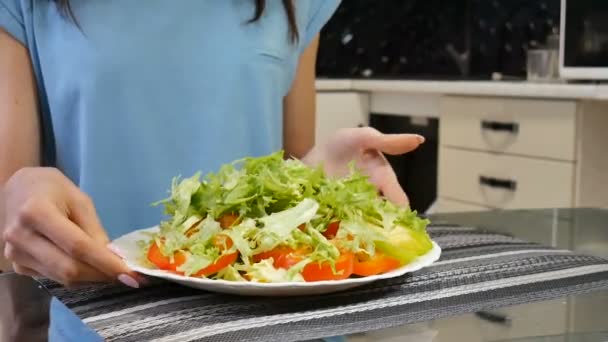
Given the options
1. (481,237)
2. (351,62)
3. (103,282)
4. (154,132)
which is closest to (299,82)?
(154,132)

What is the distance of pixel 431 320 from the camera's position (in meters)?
0.53

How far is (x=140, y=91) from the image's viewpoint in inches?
36.5

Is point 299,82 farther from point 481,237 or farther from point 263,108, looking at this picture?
point 481,237

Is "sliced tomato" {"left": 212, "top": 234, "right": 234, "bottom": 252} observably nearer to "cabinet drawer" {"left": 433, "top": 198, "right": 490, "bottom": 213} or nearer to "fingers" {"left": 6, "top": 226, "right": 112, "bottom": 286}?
"fingers" {"left": 6, "top": 226, "right": 112, "bottom": 286}

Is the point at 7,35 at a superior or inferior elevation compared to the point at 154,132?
superior

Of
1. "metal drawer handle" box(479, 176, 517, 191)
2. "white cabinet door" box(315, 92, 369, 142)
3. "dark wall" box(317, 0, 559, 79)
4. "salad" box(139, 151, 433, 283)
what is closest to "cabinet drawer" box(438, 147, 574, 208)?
"metal drawer handle" box(479, 176, 517, 191)

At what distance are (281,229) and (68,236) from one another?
153 millimetres

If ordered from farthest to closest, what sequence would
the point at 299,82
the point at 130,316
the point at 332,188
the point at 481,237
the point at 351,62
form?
the point at 351,62 < the point at 299,82 < the point at 481,237 < the point at 332,188 < the point at 130,316

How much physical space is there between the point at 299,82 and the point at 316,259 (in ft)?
1.90

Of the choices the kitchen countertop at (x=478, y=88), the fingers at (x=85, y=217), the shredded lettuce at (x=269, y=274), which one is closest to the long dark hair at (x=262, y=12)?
the fingers at (x=85, y=217)

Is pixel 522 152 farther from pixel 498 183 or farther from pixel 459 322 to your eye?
pixel 459 322

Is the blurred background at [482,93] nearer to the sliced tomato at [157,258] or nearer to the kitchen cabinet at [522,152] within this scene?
the kitchen cabinet at [522,152]

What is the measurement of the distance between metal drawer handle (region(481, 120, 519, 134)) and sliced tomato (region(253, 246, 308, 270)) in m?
1.85

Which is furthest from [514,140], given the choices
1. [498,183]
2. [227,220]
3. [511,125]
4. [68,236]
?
[68,236]
